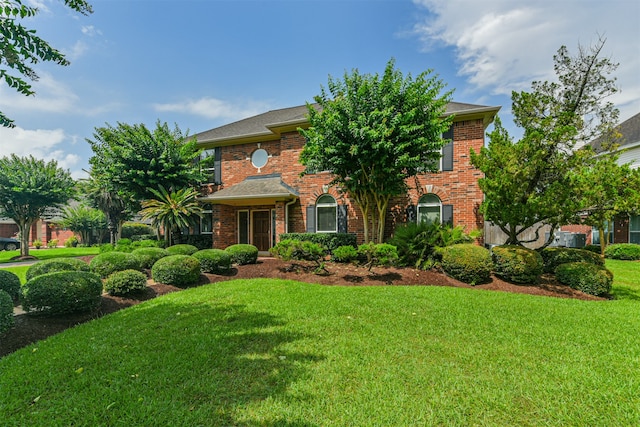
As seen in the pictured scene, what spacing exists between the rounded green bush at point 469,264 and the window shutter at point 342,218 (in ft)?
15.2

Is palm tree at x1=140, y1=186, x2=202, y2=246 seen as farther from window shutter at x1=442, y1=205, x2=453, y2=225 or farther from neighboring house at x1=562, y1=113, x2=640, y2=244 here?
A: neighboring house at x1=562, y1=113, x2=640, y2=244

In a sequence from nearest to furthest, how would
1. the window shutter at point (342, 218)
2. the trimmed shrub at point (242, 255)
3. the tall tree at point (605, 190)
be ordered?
the tall tree at point (605, 190)
the trimmed shrub at point (242, 255)
the window shutter at point (342, 218)

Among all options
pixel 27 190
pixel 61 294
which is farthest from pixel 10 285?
pixel 27 190

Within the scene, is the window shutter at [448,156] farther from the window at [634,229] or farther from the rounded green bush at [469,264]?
the window at [634,229]

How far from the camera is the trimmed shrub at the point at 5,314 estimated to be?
3.71 metres

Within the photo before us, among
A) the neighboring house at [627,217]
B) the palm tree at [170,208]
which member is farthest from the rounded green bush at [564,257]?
the palm tree at [170,208]

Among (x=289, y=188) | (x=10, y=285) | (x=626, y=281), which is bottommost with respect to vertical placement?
(x=626, y=281)

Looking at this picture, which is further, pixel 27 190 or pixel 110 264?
pixel 27 190

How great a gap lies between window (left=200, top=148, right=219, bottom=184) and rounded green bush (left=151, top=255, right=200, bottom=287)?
8.01 meters

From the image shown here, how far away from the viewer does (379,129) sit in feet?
25.3

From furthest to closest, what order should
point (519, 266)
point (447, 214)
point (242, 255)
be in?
point (447, 214), point (242, 255), point (519, 266)

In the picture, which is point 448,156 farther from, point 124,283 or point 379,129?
point 124,283

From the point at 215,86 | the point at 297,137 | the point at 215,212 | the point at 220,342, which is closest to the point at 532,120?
the point at 297,137

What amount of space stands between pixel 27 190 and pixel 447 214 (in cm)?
2034
